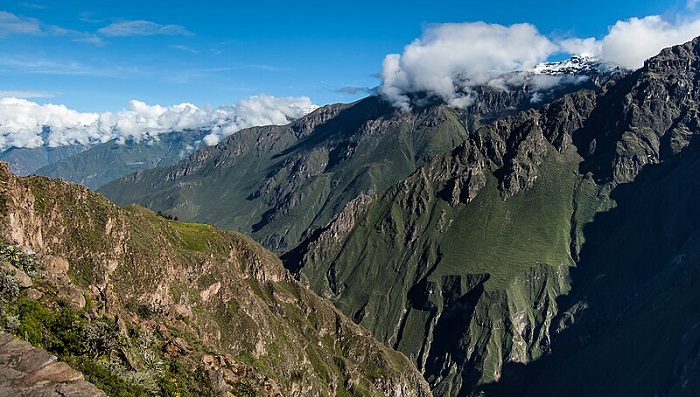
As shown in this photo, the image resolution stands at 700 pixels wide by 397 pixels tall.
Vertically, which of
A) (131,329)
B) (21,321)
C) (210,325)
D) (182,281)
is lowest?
(210,325)

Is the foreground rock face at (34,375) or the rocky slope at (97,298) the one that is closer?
the foreground rock face at (34,375)

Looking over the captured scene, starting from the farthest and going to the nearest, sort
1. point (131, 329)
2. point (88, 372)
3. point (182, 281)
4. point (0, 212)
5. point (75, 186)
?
point (182, 281) < point (75, 186) < point (0, 212) < point (131, 329) < point (88, 372)

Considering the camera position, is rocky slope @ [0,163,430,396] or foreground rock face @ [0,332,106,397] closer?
foreground rock face @ [0,332,106,397]

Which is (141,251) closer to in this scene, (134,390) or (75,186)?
(75,186)

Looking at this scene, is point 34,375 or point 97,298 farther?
point 97,298

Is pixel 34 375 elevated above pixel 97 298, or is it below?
above

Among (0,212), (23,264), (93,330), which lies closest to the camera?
(93,330)

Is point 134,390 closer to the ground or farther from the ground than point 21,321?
closer to the ground

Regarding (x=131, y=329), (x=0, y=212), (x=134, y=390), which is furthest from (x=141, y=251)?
(x=134, y=390)
